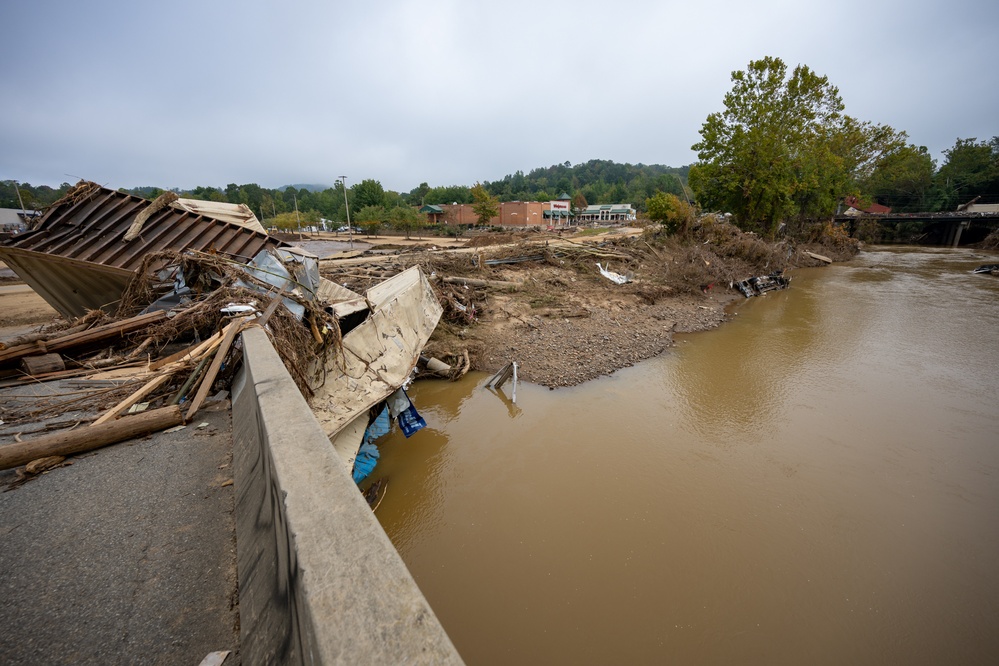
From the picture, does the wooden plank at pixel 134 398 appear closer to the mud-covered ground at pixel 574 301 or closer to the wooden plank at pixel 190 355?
the wooden plank at pixel 190 355

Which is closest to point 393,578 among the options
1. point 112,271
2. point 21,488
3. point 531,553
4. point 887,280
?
point 21,488

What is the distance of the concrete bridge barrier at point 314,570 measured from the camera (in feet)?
3.44

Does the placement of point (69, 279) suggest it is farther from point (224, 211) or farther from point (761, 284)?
point (761, 284)

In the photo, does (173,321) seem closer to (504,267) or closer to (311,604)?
(311,604)

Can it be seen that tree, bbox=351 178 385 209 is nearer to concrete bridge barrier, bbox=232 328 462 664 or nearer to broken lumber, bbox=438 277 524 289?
broken lumber, bbox=438 277 524 289

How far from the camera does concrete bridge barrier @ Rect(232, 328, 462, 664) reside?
1.05 meters

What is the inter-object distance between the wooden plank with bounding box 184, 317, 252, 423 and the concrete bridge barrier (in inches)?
50.0

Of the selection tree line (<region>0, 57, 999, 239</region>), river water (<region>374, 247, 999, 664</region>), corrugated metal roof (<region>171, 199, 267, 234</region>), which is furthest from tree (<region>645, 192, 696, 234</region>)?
corrugated metal roof (<region>171, 199, 267, 234</region>)

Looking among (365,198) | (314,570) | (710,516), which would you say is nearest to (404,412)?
(710,516)

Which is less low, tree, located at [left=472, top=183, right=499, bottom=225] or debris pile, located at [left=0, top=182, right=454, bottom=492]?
tree, located at [left=472, top=183, right=499, bottom=225]

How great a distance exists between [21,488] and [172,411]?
31.5 inches

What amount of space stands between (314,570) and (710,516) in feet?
16.7

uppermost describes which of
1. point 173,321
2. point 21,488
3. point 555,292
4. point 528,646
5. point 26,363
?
point 173,321

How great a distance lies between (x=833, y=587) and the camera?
3.94 metres
